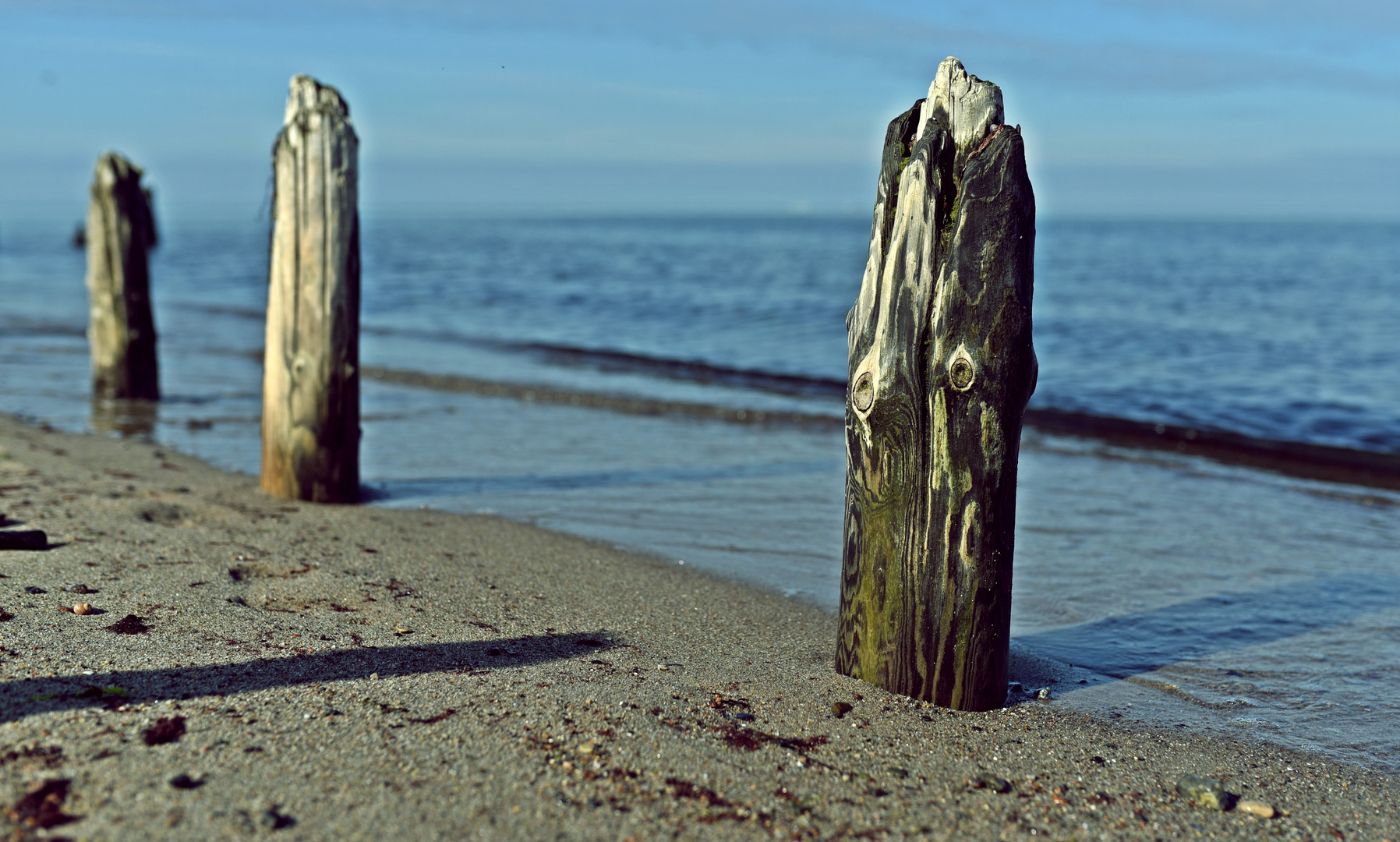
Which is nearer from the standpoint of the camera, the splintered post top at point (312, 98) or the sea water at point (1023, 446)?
the sea water at point (1023, 446)

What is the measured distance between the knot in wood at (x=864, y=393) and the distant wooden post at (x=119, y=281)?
8508mm

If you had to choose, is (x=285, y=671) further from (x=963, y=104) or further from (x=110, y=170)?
(x=110, y=170)

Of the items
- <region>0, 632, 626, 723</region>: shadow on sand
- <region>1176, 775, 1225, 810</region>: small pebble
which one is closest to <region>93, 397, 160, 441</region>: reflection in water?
<region>0, 632, 626, 723</region>: shadow on sand

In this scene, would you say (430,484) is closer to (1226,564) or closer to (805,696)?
(805,696)

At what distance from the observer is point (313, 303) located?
6012 millimetres

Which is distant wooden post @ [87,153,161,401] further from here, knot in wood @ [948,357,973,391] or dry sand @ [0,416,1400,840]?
knot in wood @ [948,357,973,391]

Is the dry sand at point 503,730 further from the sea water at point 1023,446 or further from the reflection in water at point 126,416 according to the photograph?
the reflection in water at point 126,416

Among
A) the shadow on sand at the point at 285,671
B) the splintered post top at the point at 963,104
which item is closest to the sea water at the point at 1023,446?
the shadow on sand at the point at 285,671

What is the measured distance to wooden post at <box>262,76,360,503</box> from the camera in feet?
19.5

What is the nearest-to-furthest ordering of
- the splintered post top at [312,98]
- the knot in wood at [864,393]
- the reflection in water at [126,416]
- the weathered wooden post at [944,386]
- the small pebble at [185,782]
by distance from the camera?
the small pebble at [185,782] → the weathered wooden post at [944,386] → the knot in wood at [864,393] → the splintered post top at [312,98] → the reflection in water at [126,416]

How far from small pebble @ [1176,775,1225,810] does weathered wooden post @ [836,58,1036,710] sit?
0.66 metres

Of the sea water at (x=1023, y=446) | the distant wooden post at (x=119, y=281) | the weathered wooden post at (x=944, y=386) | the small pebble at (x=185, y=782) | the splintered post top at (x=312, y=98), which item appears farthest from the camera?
the distant wooden post at (x=119, y=281)

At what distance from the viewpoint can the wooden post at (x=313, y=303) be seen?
19.5ft

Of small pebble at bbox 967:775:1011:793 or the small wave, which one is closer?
small pebble at bbox 967:775:1011:793
